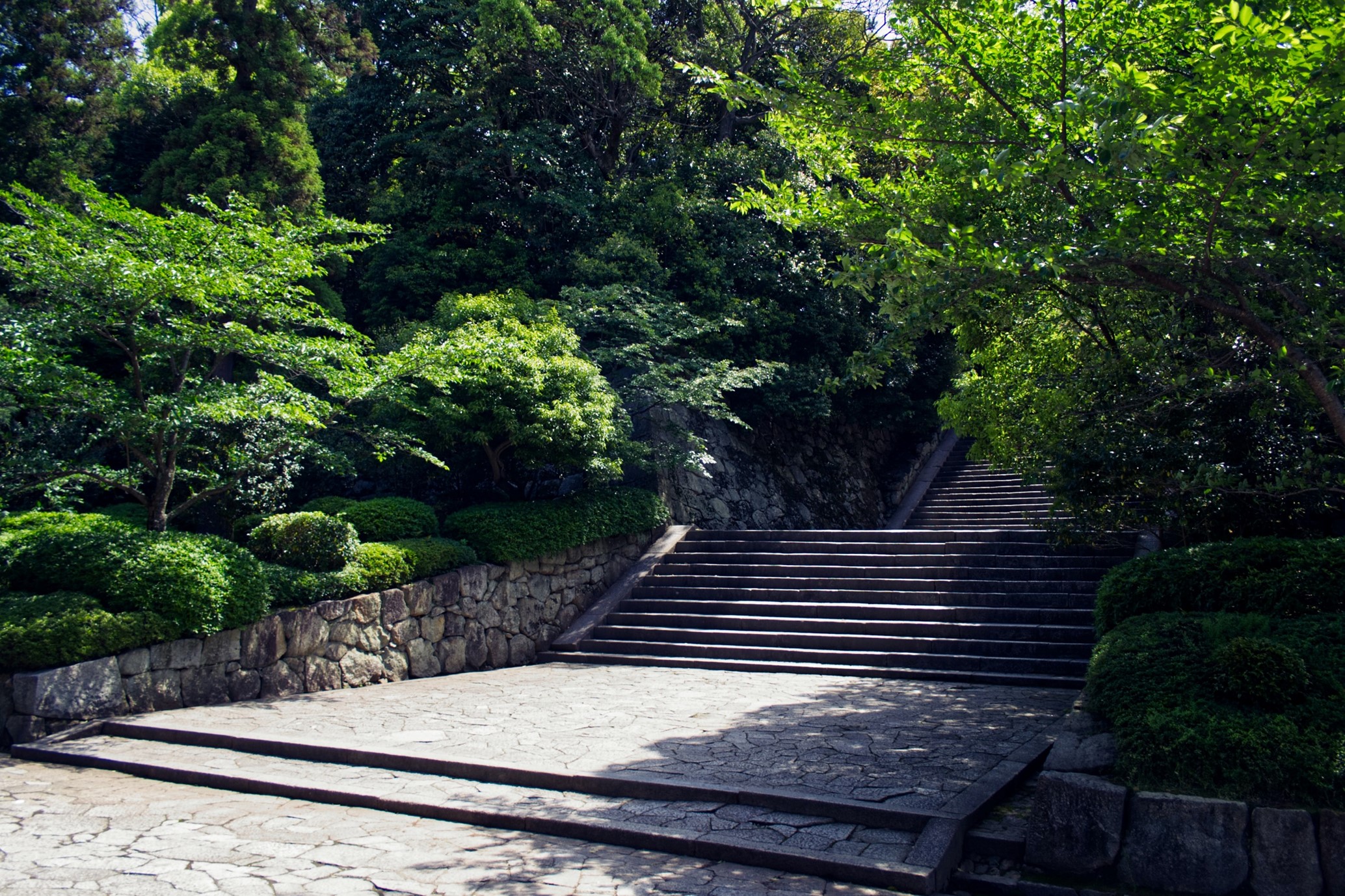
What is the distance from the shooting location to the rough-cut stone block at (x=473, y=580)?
10281 millimetres

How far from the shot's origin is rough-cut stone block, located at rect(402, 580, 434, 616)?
9.66 m

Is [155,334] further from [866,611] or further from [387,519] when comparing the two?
[866,611]

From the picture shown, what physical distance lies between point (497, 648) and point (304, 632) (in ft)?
8.61

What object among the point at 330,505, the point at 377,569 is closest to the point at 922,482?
the point at 330,505

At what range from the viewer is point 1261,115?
5.36m

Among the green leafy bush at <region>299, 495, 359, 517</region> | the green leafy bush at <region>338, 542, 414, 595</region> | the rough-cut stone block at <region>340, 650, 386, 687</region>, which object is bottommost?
the rough-cut stone block at <region>340, 650, 386, 687</region>

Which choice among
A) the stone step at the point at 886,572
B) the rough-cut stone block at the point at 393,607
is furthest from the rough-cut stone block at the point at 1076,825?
the rough-cut stone block at the point at 393,607

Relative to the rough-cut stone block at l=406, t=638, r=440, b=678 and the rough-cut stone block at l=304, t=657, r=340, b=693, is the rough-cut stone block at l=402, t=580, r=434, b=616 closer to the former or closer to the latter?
the rough-cut stone block at l=406, t=638, r=440, b=678

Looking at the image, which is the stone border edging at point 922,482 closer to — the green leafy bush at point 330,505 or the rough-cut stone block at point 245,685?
the green leafy bush at point 330,505

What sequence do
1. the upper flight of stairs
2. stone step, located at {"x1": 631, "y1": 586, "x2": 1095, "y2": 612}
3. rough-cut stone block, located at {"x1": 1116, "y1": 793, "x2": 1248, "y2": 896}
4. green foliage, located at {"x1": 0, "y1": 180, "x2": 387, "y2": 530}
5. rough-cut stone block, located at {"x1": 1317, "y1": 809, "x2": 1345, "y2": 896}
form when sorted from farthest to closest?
the upper flight of stairs < stone step, located at {"x1": 631, "y1": 586, "x2": 1095, "y2": 612} < green foliage, located at {"x1": 0, "y1": 180, "x2": 387, "y2": 530} < rough-cut stone block, located at {"x1": 1116, "y1": 793, "x2": 1248, "y2": 896} < rough-cut stone block, located at {"x1": 1317, "y1": 809, "x2": 1345, "y2": 896}

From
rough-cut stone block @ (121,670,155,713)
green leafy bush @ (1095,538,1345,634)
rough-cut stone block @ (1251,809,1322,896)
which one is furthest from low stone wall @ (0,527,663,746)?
rough-cut stone block @ (1251,809,1322,896)

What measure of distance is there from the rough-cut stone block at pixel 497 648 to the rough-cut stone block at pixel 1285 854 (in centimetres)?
818

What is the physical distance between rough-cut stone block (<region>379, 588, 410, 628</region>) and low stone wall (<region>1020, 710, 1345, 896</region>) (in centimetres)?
696

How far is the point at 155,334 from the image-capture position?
7902 mm
